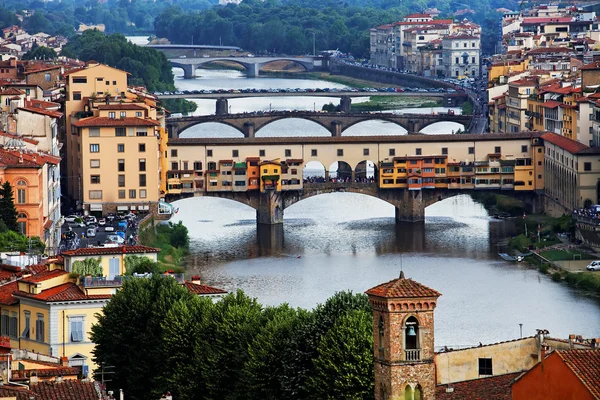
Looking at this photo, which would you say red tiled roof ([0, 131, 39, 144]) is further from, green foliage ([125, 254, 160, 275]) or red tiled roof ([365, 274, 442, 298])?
red tiled roof ([365, 274, 442, 298])

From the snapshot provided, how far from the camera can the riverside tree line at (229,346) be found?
21.6 meters

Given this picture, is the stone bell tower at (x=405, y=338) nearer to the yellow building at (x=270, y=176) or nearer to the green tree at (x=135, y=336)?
the green tree at (x=135, y=336)

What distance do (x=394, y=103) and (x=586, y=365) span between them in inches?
2611

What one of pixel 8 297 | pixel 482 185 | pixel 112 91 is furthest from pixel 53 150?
pixel 8 297

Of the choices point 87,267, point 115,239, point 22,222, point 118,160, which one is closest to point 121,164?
point 118,160

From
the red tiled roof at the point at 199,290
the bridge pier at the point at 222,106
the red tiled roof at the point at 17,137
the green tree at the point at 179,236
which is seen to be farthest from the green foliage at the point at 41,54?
the red tiled roof at the point at 199,290

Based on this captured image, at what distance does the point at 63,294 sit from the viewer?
25750 millimetres

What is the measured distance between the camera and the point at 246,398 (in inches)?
898

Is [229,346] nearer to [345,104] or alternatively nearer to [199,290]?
[199,290]

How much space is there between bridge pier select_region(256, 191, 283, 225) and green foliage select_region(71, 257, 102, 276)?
24224 millimetres

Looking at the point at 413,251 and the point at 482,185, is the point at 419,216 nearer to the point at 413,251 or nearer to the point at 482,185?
the point at 482,185

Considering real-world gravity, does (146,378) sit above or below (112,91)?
below

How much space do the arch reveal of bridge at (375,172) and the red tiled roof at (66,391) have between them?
A: 31.7 meters

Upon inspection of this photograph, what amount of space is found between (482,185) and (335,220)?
12.6ft
